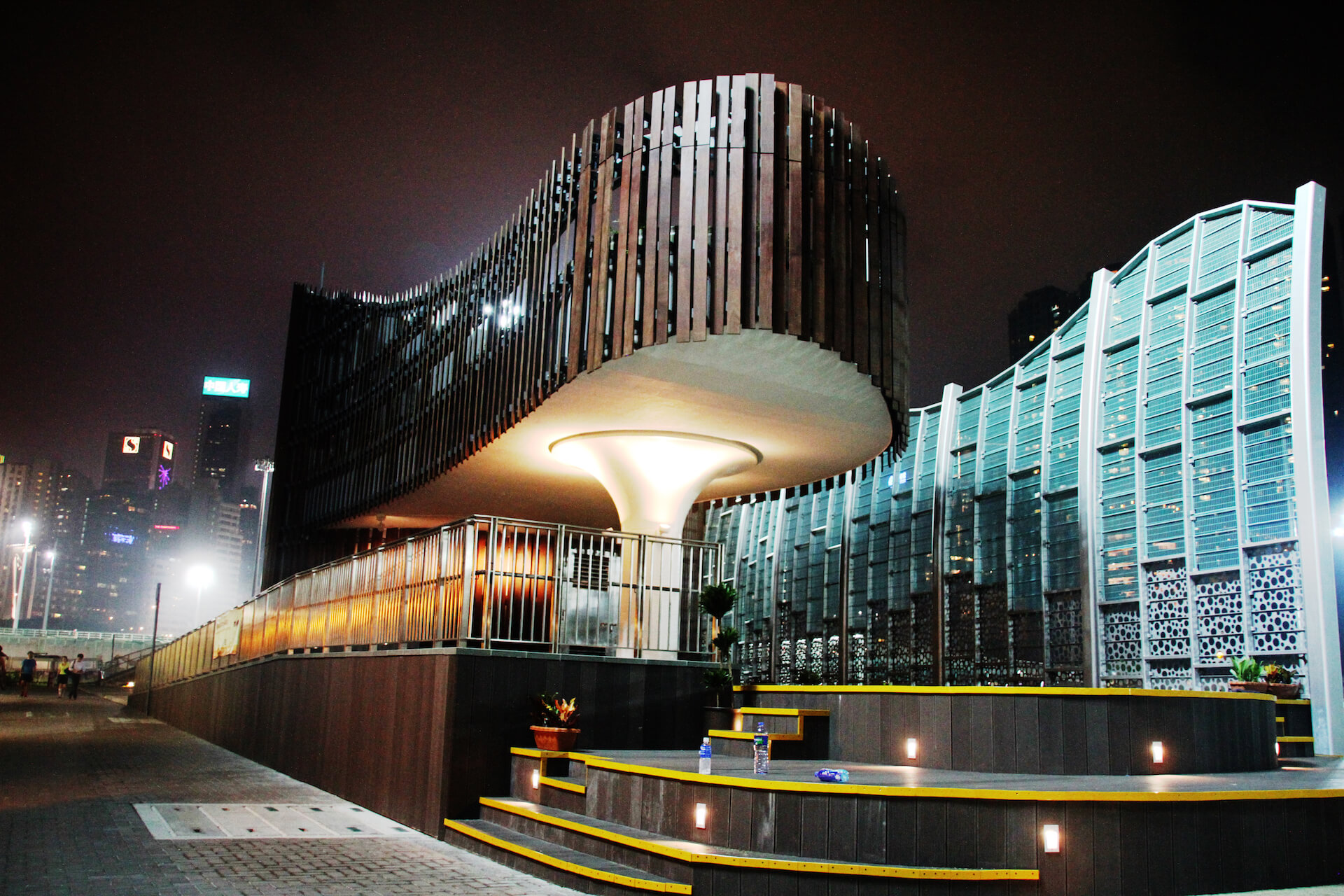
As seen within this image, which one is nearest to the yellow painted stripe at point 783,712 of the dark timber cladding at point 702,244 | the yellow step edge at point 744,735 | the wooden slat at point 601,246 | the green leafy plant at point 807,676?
the yellow step edge at point 744,735

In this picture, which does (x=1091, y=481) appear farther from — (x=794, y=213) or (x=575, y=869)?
(x=575, y=869)

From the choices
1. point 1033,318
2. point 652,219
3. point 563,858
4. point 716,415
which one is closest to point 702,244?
point 652,219

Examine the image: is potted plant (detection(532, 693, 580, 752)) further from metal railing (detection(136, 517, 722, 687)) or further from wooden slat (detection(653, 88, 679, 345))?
wooden slat (detection(653, 88, 679, 345))

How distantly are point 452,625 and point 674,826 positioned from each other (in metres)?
4.25

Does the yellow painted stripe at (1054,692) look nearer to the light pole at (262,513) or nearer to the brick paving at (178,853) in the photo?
the brick paving at (178,853)

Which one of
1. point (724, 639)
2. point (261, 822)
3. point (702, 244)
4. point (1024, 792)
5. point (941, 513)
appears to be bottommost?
point (261, 822)

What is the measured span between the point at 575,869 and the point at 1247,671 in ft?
39.1

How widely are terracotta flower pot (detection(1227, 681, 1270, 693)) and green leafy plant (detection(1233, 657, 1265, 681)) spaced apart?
0.10m

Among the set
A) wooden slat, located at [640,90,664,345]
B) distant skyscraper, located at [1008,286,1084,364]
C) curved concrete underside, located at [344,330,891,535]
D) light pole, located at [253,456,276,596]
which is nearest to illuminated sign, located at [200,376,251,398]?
light pole, located at [253,456,276,596]

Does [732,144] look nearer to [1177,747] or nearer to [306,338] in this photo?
[1177,747]

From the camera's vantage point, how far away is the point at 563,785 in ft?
30.0

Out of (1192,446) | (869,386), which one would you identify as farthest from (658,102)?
(1192,446)

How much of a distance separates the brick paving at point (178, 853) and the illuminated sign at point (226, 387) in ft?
130

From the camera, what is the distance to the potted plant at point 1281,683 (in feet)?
46.3
